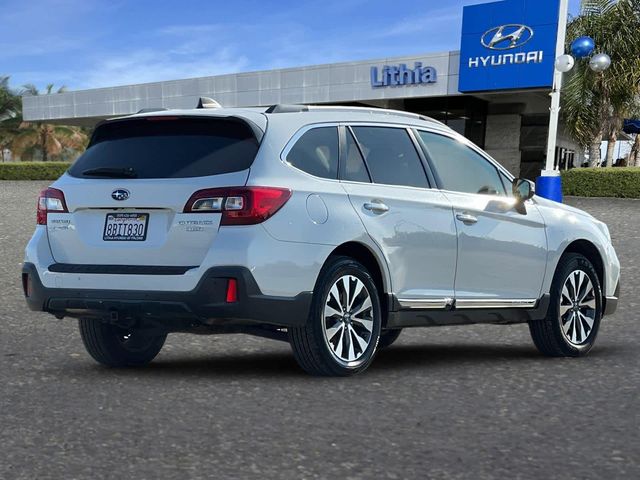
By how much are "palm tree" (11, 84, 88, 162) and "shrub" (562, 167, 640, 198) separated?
47.0 meters

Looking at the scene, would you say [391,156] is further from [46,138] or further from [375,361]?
[46,138]

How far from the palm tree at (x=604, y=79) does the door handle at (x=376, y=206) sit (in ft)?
93.1

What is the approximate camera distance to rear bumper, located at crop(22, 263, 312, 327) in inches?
201

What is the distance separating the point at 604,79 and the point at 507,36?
5277 millimetres

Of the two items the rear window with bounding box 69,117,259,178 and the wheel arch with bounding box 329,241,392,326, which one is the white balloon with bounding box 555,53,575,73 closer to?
the wheel arch with bounding box 329,241,392,326

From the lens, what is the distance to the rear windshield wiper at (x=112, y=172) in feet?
17.9

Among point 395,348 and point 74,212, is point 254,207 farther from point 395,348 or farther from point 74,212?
point 395,348

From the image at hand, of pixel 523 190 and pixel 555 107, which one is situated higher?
pixel 555 107

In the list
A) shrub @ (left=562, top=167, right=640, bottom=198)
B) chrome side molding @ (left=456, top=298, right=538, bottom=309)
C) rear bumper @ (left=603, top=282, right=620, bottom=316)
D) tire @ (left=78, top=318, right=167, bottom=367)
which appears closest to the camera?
tire @ (left=78, top=318, right=167, bottom=367)

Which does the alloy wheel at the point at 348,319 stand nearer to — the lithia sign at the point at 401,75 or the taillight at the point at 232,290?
the taillight at the point at 232,290

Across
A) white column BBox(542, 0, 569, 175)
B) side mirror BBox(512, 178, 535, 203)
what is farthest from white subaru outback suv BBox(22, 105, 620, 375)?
white column BBox(542, 0, 569, 175)

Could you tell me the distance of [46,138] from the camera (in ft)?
228

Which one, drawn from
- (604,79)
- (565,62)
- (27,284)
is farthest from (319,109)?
(604,79)

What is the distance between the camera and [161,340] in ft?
21.4
